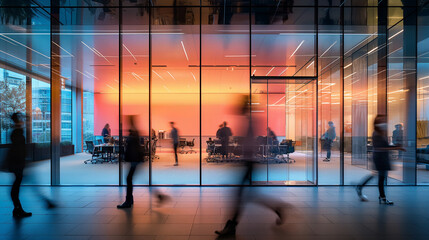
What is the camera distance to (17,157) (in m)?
3.71

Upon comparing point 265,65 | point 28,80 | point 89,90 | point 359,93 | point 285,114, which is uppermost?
point 265,65

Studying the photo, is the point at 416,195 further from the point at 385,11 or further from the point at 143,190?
the point at 143,190

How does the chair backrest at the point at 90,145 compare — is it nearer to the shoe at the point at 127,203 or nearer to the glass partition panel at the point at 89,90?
the glass partition panel at the point at 89,90

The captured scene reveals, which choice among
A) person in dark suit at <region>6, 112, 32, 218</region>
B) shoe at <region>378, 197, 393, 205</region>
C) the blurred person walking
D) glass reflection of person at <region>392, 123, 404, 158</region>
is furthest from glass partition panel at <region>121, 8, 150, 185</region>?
glass reflection of person at <region>392, 123, 404, 158</region>

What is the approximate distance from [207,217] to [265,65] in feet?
22.4

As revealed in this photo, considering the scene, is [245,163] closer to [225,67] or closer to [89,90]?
[225,67]

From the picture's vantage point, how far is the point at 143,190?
561 cm

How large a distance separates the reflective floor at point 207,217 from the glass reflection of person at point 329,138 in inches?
135

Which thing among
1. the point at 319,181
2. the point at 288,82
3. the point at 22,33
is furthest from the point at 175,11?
the point at 319,181

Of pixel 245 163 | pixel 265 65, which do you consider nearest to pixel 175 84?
pixel 265 65

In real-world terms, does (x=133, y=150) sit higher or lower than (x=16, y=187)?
higher

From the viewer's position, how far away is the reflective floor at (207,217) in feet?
10.6

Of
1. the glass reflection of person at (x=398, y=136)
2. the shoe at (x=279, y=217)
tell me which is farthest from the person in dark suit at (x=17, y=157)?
the glass reflection of person at (x=398, y=136)

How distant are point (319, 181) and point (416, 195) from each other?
2.20 m
